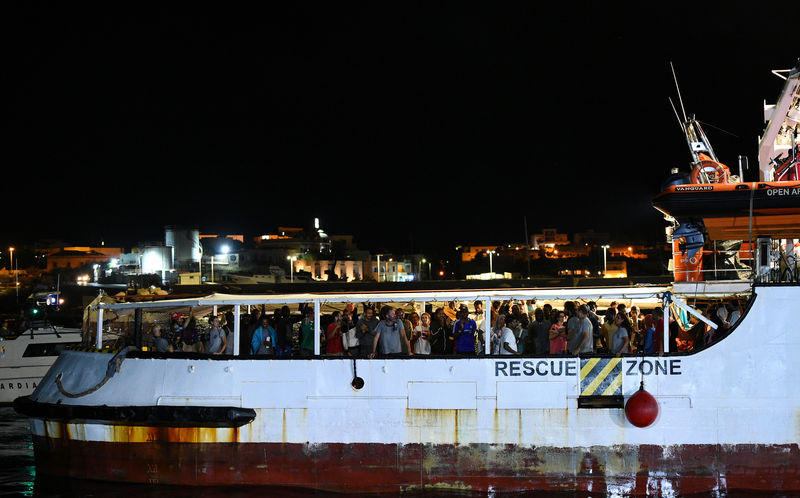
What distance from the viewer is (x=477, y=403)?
1072 cm

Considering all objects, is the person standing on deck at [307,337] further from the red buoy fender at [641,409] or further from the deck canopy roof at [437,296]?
the red buoy fender at [641,409]

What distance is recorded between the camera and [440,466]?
10.7 meters

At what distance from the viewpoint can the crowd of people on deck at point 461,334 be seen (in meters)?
10.9

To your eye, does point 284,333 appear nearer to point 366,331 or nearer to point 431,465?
point 366,331

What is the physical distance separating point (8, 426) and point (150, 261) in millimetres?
58466

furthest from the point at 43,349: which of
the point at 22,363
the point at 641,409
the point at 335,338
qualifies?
the point at 641,409

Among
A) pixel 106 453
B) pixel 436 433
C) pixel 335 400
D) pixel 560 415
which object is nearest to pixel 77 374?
pixel 106 453

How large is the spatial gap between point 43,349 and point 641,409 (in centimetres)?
1930

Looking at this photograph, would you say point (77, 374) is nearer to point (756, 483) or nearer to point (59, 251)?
point (756, 483)

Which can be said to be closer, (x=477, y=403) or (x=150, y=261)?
(x=477, y=403)

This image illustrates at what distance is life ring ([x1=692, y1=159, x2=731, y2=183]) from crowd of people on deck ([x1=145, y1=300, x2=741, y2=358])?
3252 mm

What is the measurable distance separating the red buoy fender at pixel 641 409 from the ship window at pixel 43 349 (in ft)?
61.3

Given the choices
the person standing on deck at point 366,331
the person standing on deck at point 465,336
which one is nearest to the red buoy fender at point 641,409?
the person standing on deck at point 465,336

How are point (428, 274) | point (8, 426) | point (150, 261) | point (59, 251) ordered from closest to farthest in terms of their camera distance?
point (8, 426) → point (150, 261) → point (59, 251) → point (428, 274)
